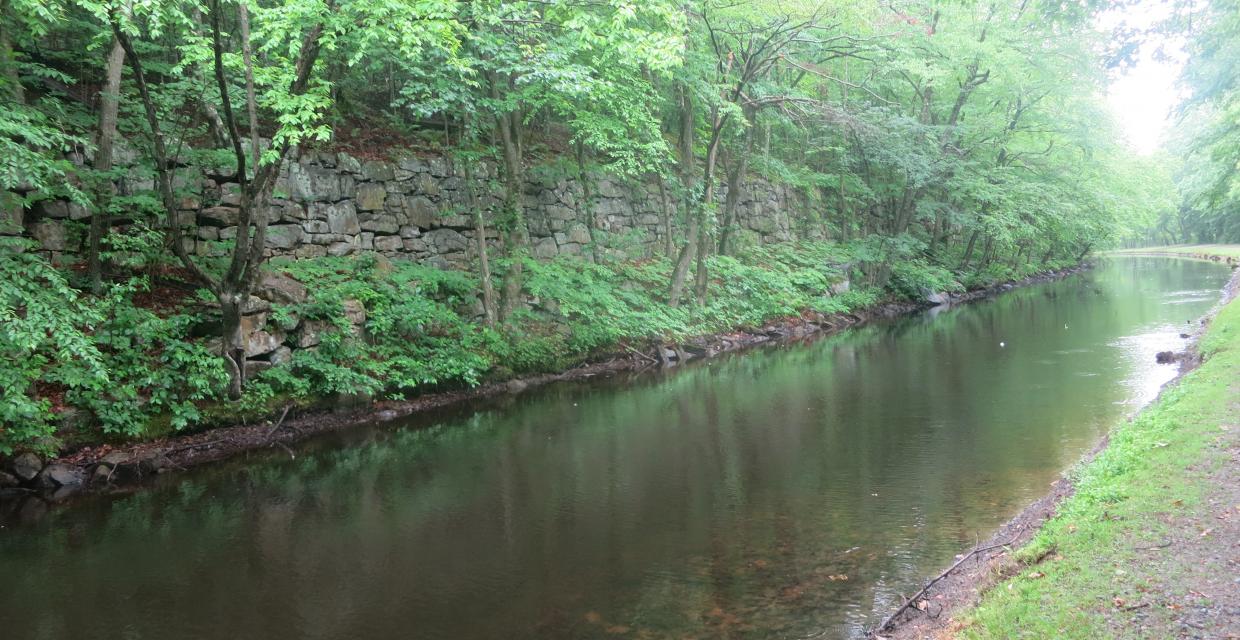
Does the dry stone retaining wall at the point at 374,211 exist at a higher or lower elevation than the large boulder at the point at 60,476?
higher

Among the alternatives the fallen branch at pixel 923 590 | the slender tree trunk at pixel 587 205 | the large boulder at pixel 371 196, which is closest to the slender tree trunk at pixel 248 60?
the large boulder at pixel 371 196

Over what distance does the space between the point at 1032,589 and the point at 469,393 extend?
1041 cm

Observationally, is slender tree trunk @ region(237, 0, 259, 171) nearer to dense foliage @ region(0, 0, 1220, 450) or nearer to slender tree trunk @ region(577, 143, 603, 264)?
dense foliage @ region(0, 0, 1220, 450)

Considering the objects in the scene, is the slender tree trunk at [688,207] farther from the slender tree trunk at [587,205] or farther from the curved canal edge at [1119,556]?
the curved canal edge at [1119,556]

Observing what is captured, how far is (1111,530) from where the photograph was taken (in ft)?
15.5

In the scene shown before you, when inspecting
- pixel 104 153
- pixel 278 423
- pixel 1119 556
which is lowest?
pixel 1119 556

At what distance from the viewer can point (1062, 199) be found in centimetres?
2878

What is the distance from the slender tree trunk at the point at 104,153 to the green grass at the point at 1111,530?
11.6 metres

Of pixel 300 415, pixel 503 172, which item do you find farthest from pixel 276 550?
pixel 503 172

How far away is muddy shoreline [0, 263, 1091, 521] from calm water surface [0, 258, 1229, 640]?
1.54ft

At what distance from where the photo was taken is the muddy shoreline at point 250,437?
27.9 feet

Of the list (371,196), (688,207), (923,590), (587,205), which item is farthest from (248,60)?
(688,207)

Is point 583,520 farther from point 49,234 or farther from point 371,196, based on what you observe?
point 371,196

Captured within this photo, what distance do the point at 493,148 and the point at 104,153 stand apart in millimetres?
7387
